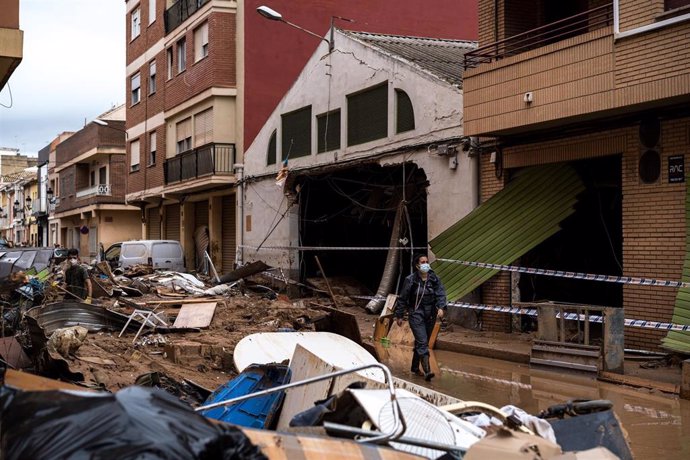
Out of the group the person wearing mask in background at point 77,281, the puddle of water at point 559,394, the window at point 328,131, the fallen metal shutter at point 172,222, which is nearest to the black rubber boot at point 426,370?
the puddle of water at point 559,394

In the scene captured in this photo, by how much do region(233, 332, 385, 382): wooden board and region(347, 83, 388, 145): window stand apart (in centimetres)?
1015

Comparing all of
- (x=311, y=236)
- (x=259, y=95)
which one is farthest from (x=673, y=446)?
(x=259, y=95)

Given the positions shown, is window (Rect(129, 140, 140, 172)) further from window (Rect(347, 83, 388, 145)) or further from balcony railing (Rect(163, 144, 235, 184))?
window (Rect(347, 83, 388, 145))

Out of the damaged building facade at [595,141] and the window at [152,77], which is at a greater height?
the window at [152,77]

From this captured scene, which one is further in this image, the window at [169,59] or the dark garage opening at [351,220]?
the window at [169,59]

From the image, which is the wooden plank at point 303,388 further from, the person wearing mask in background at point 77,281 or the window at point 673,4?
the person wearing mask in background at point 77,281

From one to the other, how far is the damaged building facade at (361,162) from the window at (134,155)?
37.8 feet

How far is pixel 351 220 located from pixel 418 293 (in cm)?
1240

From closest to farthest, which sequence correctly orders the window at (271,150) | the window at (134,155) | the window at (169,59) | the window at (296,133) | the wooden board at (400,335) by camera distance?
the wooden board at (400,335), the window at (296,133), the window at (271,150), the window at (169,59), the window at (134,155)

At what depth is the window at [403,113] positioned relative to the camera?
1764cm

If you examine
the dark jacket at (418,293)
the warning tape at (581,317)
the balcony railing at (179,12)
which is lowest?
the warning tape at (581,317)

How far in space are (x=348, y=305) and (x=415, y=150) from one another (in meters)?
5.10

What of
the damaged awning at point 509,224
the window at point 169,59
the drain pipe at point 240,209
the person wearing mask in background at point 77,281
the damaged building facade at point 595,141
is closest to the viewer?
the damaged building facade at point 595,141

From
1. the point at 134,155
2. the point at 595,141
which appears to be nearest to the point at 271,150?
the point at 595,141
